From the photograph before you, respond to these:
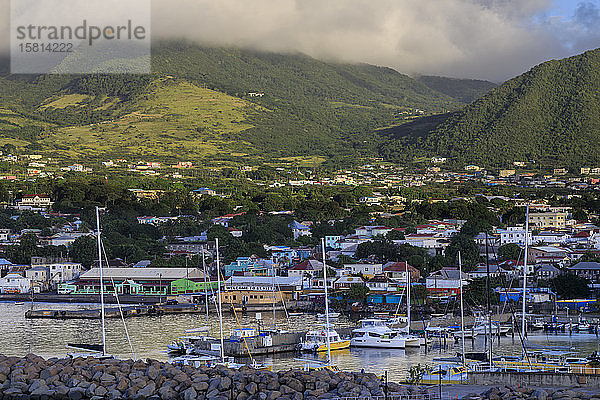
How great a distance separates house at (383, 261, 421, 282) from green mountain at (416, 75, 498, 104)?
5441 inches

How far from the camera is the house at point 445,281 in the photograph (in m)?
33.3

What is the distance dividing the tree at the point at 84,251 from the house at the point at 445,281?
1492cm

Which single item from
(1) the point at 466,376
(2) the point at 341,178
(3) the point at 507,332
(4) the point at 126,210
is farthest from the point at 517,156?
(1) the point at 466,376

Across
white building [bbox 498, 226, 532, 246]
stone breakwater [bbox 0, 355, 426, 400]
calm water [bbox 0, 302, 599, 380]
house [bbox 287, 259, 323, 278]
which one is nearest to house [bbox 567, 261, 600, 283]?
house [bbox 287, 259, 323, 278]

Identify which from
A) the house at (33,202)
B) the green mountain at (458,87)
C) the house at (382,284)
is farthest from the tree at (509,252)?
the green mountain at (458,87)

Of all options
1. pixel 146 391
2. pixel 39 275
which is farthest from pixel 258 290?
pixel 146 391

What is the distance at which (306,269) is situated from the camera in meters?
37.4

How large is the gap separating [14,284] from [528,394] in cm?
2860

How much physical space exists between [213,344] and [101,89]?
102349mm

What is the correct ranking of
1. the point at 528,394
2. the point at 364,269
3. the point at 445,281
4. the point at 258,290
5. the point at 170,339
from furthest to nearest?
the point at 364,269 < the point at 445,281 < the point at 258,290 < the point at 170,339 < the point at 528,394

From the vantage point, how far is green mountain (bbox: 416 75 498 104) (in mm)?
177200

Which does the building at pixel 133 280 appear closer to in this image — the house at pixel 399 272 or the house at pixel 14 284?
the house at pixel 14 284

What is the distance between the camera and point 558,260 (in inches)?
1540

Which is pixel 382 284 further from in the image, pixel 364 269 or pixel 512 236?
pixel 512 236
